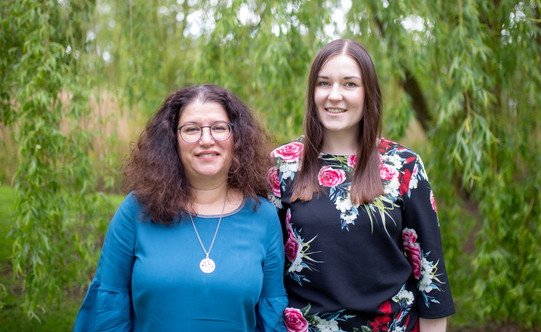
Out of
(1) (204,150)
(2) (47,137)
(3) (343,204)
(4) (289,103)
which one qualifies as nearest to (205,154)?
(1) (204,150)

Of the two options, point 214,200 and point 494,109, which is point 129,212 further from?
point 494,109

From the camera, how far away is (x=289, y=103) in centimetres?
300

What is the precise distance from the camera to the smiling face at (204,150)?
150 centimetres

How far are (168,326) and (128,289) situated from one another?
0.17 m

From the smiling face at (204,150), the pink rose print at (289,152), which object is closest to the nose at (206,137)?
the smiling face at (204,150)

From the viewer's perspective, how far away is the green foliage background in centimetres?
257

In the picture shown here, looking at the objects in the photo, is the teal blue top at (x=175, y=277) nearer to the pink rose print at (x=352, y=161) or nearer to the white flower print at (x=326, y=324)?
the white flower print at (x=326, y=324)

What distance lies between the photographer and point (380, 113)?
1692mm

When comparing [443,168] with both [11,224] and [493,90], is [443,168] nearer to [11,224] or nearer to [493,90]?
[493,90]

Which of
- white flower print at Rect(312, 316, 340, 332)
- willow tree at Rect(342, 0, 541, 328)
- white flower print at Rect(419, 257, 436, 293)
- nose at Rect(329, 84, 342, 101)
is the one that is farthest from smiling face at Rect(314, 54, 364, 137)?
willow tree at Rect(342, 0, 541, 328)

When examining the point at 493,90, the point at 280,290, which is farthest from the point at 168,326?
the point at 493,90

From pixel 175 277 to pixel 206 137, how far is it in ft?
1.38

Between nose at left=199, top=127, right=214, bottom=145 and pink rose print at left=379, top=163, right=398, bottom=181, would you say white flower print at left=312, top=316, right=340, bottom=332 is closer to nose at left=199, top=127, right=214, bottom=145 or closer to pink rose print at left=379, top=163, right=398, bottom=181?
pink rose print at left=379, top=163, right=398, bottom=181

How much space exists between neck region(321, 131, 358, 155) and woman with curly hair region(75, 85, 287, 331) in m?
0.24
